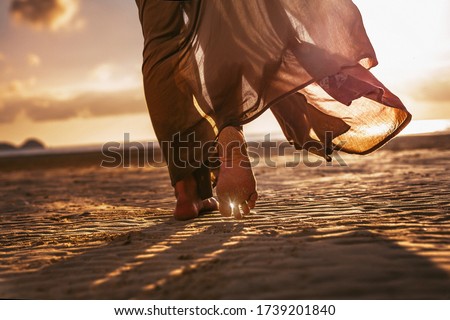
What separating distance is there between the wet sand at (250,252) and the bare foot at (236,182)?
0.14 meters

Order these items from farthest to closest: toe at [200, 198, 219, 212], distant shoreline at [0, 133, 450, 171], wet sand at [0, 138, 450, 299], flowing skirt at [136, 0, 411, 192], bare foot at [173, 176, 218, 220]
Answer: distant shoreline at [0, 133, 450, 171] < toe at [200, 198, 219, 212] < bare foot at [173, 176, 218, 220] < flowing skirt at [136, 0, 411, 192] < wet sand at [0, 138, 450, 299]

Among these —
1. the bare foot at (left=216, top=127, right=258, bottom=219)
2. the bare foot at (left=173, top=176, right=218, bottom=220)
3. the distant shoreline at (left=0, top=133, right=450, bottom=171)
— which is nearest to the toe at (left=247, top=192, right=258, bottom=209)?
the bare foot at (left=216, top=127, right=258, bottom=219)

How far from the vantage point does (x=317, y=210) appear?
10.1ft

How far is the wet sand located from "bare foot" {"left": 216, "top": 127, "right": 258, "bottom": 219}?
0.14 metres

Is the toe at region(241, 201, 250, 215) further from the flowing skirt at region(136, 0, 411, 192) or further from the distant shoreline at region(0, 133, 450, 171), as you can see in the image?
the distant shoreline at region(0, 133, 450, 171)

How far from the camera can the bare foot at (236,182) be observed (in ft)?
8.41

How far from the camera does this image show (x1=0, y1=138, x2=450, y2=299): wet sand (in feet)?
5.64

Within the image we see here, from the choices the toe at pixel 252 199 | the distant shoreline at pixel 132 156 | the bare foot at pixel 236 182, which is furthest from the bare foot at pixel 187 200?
the distant shoreline at pixel 132 156

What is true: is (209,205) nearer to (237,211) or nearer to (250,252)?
(237,211)

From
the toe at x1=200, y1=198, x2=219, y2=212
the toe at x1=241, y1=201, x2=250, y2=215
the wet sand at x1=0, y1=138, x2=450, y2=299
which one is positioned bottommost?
the wet sand at x1=0, y1=138, x2=450, y2=299

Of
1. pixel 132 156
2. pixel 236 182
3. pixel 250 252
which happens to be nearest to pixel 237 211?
pixel 236 182

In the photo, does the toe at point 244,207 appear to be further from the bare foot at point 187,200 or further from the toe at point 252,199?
the bare foot at point 187,200

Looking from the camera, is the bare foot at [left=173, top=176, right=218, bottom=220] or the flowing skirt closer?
the flowing skirt
